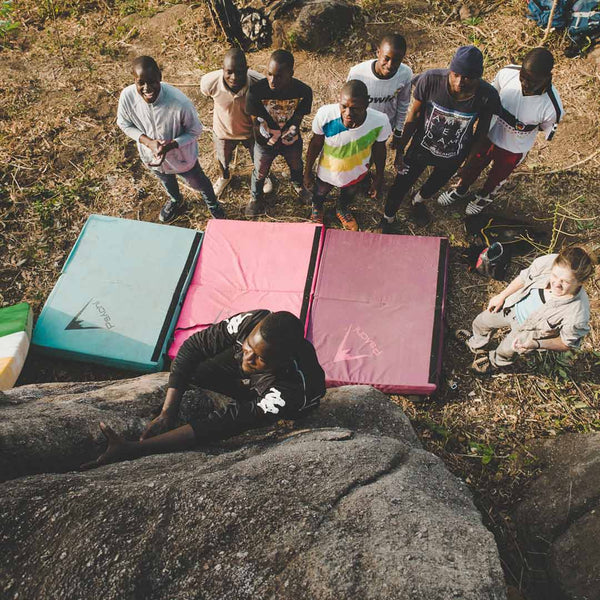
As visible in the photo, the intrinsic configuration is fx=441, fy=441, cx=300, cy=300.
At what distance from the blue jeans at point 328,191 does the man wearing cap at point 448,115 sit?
534 millimetres

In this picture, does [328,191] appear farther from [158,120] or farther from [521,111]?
[521,111]

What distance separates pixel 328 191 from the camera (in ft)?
15.1

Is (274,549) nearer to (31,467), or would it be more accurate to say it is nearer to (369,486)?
(369,486)

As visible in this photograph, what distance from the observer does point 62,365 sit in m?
4.31

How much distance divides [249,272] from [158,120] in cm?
162

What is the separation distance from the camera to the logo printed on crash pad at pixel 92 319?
13.8 ft

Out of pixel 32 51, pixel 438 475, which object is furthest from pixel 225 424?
pixel 32 51

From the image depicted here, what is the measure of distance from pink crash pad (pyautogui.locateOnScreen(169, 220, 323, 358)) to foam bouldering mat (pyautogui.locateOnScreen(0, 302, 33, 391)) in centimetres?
132

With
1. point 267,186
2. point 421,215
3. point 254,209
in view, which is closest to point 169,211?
point 254,209

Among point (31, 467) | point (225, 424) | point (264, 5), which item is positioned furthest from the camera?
point (264, 5)

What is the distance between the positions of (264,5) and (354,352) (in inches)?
221

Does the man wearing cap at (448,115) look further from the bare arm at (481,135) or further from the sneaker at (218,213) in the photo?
the sneaker at (218,213)

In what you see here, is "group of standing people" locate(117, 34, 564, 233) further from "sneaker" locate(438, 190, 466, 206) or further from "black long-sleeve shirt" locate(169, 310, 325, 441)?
"black long-sleeve shirt" locate(169, 310, 325, 441)

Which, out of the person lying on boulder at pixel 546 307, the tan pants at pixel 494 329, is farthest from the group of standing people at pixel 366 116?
the tan pants at pixel 494 329
